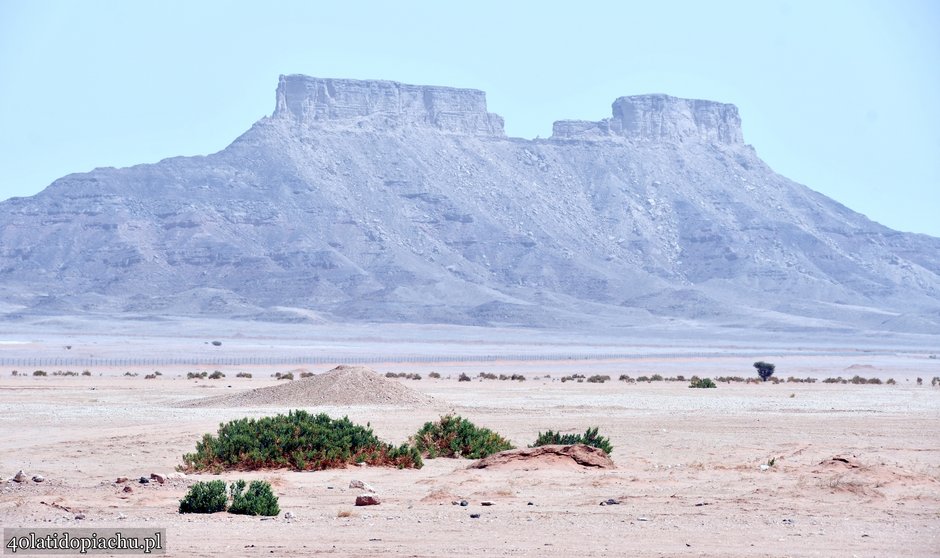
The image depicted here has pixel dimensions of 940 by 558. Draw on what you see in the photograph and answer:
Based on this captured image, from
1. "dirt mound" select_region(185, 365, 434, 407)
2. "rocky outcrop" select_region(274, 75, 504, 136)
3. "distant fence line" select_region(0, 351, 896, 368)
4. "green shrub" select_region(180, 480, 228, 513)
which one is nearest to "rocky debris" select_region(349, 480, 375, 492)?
"green shrub" select_region(180, 480, 228, 513)

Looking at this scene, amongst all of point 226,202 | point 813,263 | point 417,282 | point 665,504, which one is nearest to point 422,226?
point 417,282

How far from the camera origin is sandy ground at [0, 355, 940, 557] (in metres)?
11.9

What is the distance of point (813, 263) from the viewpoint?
166500mm

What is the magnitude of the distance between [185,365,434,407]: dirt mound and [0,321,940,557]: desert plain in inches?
11.3

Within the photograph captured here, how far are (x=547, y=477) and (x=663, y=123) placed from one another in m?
178

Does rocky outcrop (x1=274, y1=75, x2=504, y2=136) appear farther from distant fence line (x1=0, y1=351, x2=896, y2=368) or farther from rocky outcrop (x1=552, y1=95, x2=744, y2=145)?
distant fence line (x1=0, y1=351, x2=896, y2=368)

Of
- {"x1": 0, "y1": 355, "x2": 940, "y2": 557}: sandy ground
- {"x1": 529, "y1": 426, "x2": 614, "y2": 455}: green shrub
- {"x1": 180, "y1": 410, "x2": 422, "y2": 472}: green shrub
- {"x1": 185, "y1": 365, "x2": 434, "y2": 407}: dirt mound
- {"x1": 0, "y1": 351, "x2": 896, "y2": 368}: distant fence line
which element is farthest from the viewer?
{"x1": 0, "y1": 351, "x2": 896, "y2": 368}: distant fence line

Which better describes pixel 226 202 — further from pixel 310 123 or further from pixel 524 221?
pixel 524 221

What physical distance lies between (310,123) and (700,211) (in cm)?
5443

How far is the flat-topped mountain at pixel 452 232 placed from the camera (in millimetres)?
149375

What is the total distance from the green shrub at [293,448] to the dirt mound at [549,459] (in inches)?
54.8

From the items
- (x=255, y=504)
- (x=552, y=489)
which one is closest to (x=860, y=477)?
(x=552, y=489)

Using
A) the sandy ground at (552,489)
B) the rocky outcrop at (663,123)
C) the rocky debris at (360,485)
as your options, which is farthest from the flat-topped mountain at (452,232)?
the rocky debris at (360,485)

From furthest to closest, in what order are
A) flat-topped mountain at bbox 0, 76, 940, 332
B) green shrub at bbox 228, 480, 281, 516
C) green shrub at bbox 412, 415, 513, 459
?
flat-topped mountain at bbox 0, 76, 940, 332 → green shrub at bbox 412, 415, 513, 459 → green shrub at bbox 228, 480, 281, 516
